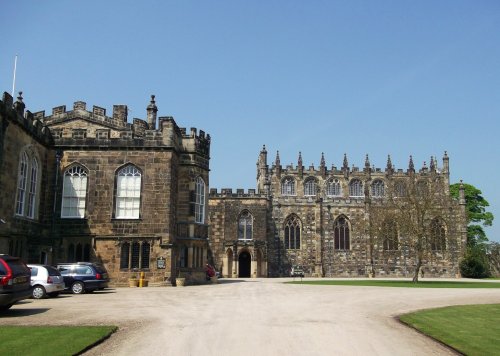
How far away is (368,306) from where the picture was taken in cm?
1825

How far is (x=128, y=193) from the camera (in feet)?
99.6

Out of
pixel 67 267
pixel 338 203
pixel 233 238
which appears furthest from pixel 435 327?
pixel 338 203

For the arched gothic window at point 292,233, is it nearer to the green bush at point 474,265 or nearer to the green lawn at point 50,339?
the green bush at point 474,265

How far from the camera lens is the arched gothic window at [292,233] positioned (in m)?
57.5

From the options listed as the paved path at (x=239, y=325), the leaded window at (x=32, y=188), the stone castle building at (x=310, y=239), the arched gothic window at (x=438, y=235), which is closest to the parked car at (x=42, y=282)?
the paved path at (x=239, y=325)

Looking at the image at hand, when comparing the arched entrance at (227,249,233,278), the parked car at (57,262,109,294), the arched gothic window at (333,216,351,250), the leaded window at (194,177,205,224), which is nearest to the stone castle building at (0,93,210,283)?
the leaded window at (194,177,205,224)

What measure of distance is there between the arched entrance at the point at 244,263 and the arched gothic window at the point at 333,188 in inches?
669

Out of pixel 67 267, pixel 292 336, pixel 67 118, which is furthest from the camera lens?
pixel 67 118

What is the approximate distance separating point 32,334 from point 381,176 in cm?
6076

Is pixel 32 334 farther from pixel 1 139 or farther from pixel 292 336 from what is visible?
pixel 1 139

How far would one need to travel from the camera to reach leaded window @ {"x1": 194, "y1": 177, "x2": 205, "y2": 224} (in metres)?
33.1

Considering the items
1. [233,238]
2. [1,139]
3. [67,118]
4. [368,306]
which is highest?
[67,118]

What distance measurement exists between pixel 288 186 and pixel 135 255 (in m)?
37.9

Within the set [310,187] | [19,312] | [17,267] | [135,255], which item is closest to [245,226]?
[310,187]
